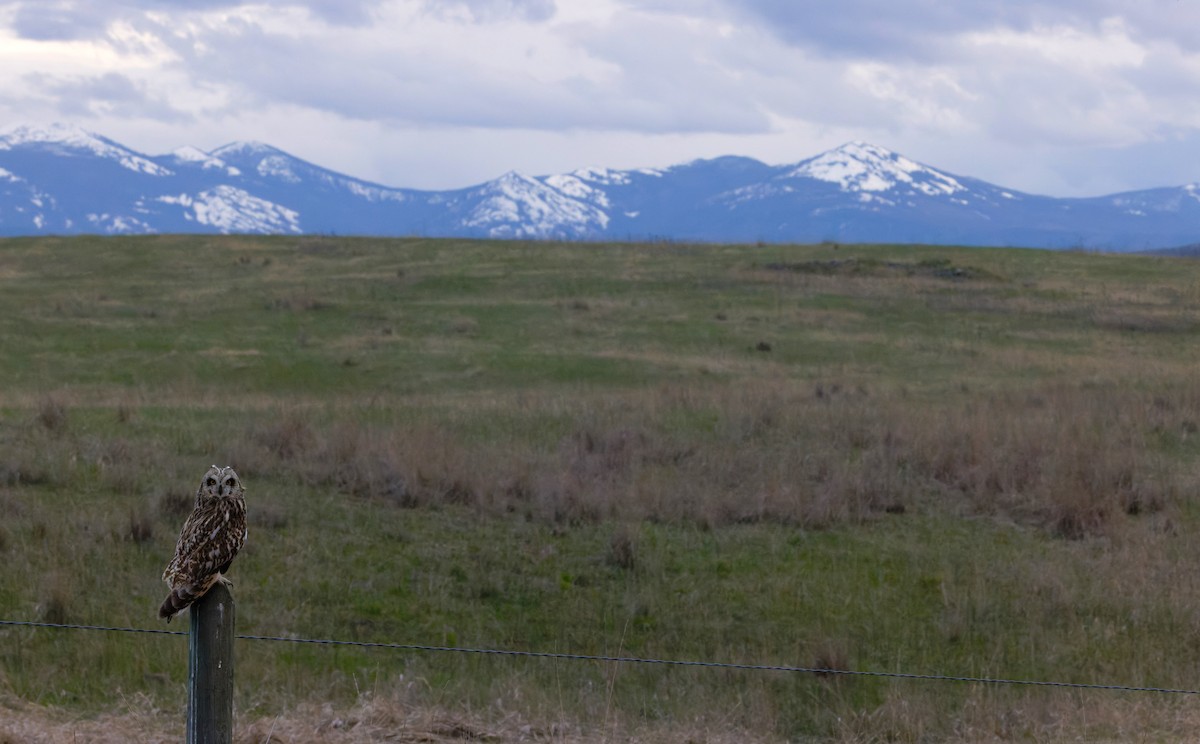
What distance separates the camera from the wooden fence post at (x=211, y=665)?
199 inches

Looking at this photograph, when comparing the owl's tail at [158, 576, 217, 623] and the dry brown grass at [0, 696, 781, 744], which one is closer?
the owl's tail at [158, 576, 217, 623]

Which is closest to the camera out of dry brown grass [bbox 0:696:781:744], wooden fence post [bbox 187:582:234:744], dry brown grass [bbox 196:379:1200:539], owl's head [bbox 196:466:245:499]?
wooden fence post [bbox 187:582:234:744]

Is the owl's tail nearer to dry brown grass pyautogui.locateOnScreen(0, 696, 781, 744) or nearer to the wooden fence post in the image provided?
the wooden fence post

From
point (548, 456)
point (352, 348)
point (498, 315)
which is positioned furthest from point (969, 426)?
point (498, 315)

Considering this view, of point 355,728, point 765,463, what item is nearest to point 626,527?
point 765,463

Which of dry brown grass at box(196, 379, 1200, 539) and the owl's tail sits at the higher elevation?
the owl's tail

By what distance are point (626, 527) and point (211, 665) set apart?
971 cm

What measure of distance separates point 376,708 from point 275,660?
2699 mm

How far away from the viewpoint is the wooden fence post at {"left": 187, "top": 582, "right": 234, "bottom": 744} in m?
5.07

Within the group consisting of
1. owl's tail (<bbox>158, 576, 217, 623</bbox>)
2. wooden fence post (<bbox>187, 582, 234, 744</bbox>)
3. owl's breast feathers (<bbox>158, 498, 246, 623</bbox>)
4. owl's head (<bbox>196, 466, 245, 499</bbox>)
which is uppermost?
owl's head (<bbox>196, 466, 245, 499</bbox>)

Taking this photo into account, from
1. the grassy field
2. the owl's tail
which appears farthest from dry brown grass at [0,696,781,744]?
the owl's tail

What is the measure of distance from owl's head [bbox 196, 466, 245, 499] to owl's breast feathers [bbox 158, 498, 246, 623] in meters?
0.03

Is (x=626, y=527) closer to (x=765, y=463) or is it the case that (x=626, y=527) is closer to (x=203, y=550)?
(x=765, y=463)

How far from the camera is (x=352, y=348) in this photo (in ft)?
100
